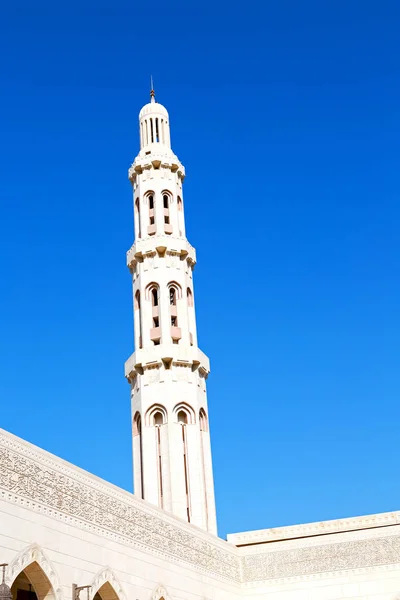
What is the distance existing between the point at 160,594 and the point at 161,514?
1.29 m

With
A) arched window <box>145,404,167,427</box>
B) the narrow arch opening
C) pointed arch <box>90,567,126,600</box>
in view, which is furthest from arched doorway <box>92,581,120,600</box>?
the narrow arch opening

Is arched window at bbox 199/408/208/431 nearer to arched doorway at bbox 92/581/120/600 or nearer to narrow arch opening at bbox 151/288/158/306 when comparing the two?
narrow arch opening at bbox 151/288/158/306

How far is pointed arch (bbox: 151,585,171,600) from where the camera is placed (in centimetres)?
1284

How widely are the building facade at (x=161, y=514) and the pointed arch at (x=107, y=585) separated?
19 millimetres

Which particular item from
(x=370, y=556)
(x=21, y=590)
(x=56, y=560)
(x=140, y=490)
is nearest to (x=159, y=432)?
(x=140, y=490)

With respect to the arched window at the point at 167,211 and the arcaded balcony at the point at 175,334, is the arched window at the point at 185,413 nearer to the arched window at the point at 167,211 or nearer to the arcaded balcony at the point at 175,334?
the arcaded balcony at the point at 175,334

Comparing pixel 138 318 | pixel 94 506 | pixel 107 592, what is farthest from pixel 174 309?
pixel 107 592

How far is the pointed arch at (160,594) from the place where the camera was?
42.1 ft

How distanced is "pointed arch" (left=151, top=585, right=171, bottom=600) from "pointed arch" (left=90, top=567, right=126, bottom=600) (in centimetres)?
99

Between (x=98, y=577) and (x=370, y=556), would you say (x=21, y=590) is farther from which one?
(x=370, y=556)

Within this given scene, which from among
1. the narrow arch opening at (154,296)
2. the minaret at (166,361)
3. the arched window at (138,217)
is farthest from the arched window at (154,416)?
the arched window at (138,217)

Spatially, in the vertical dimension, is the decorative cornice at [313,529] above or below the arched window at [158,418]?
below

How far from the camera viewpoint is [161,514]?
13.8m

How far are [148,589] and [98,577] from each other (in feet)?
5.11
